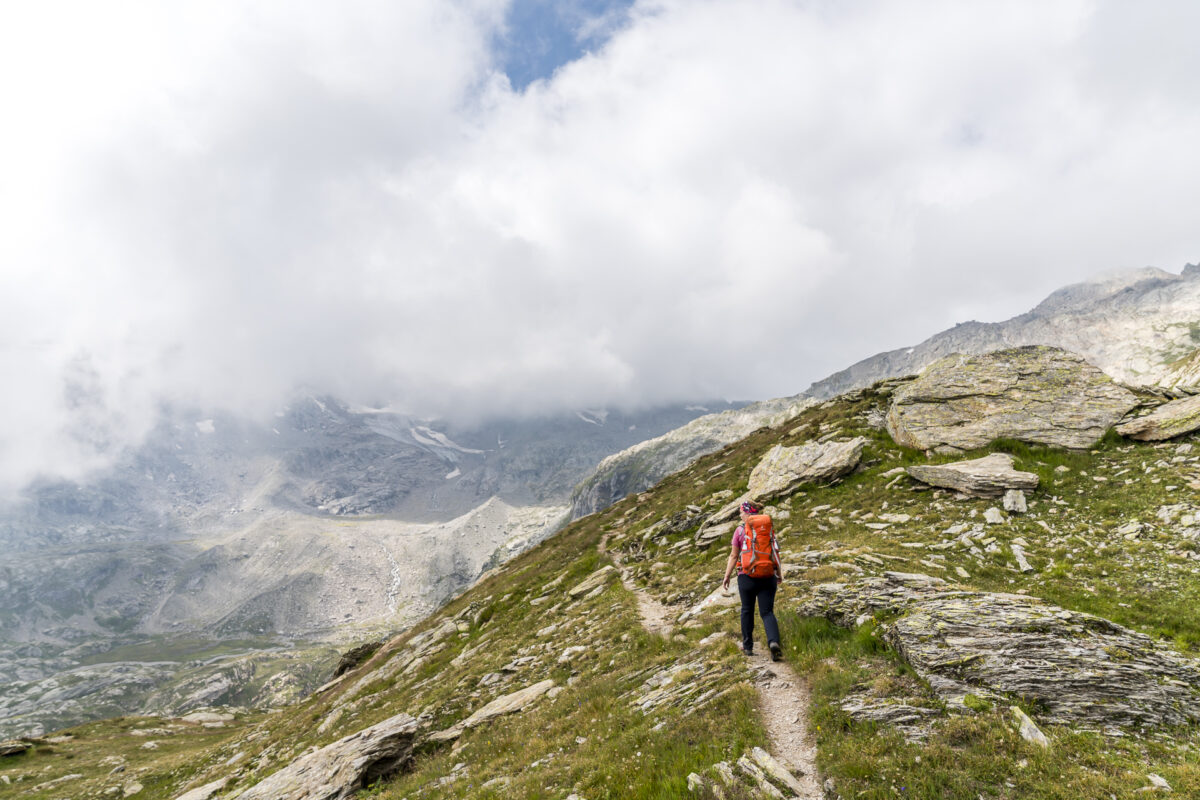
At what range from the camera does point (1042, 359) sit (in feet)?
104

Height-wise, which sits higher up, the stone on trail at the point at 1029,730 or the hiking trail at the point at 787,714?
the stone on trail at the point at 1029,730

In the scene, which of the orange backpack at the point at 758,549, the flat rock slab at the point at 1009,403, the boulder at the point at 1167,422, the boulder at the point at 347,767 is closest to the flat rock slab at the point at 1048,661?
the orange backpack at the point at 758,549

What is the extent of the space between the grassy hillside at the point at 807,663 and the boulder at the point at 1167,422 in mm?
831

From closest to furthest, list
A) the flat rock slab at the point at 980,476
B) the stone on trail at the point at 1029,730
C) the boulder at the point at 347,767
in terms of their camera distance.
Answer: the stone on trail at the point at 1029,730, the boulder at the point at 347,767, the flat rock slab at the point at 980,476

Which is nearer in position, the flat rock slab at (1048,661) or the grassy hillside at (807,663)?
the grassy hillside at (807,663)

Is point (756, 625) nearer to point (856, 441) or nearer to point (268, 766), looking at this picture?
point (856, 441)

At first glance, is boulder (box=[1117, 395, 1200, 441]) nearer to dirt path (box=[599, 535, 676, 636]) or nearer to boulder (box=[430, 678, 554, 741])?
dirt path (box=[599, 535, 676, 636])

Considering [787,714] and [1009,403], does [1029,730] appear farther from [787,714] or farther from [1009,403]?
[1009,403]

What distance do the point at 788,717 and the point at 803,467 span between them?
84.3 ft

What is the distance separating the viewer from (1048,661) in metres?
9.76

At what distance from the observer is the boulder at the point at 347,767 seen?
53.3 ft

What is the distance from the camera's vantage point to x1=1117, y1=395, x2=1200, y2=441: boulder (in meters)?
22.5

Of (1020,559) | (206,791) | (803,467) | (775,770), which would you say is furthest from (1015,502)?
(206,791)

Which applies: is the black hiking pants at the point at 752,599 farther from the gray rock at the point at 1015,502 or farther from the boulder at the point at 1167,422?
the boulder at the point at 1167,422
